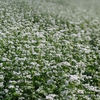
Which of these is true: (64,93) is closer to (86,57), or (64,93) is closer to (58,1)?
(86,57)

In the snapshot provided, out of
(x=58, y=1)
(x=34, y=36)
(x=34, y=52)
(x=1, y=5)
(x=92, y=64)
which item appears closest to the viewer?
(x=34, y=52)

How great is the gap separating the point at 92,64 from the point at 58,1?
13.7 metres

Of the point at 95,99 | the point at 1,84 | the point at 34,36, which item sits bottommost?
the point at 95,99

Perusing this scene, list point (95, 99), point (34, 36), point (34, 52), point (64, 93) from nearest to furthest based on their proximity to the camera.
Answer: point (64, 93)
point (95, 99)
point (34, 52)
point (34, 36)

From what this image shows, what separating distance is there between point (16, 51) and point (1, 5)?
571 cm

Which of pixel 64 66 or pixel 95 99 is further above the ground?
pixel 64 66

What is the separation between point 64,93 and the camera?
5.66 meters

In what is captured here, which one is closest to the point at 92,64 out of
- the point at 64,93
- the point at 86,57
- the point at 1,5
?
the point at 86,57

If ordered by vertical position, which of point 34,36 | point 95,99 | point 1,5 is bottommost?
point 95,99

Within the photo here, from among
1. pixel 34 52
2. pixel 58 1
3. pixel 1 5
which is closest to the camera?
pixel 34 52

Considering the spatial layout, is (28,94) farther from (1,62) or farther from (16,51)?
(16,51)

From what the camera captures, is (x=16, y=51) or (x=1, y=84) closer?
(x=1, y=84)

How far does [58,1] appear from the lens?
2127 centimetres

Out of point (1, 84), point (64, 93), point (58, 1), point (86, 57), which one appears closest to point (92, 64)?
point (86, 57)
